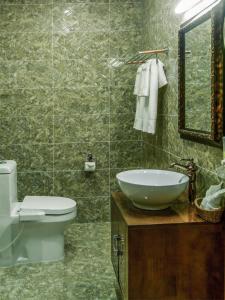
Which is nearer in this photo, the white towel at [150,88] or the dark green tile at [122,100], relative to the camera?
the white towel at [150,88]

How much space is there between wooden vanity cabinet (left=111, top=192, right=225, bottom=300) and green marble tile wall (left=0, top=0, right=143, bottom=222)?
7.12ft

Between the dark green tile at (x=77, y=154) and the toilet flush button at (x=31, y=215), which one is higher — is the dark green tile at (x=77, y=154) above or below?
above

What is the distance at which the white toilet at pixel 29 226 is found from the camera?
9.98 feet

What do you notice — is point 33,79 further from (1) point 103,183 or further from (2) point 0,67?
(1) point 103,183

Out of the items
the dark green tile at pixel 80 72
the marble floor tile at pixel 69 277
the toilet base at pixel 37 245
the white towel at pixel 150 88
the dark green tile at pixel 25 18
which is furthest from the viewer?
the dark green tile at pixel 80 72

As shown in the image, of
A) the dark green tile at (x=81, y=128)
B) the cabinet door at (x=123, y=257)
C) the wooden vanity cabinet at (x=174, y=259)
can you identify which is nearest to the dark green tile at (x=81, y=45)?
the dark green tile at (x=81, y=128)

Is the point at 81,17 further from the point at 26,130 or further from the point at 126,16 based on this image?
the point at 26,130

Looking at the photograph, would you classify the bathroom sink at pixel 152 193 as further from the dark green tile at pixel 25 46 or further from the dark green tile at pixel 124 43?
the dark green tile at pixel 25 46

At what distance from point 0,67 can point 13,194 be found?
52.7 inches

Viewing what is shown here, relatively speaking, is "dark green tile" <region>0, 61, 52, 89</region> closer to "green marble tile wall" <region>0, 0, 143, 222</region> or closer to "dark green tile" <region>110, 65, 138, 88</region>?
"green marble tile wall" <region>0, 0, 143, 222</region>

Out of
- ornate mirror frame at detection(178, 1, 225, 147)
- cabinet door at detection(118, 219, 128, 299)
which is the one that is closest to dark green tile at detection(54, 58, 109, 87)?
ornate mirror frame at detection(178, 1, 225, 147)

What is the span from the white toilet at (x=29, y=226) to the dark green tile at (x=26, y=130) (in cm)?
71

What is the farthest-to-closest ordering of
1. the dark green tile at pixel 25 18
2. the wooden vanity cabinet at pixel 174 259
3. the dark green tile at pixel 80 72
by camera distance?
the dark green tile at pixel 80 72 < the dark green tile at pixel 25 18 < the wooden vanity cabinet at pixel 174 259

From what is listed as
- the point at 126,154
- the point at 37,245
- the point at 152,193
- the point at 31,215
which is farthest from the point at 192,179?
the point at 126,154
